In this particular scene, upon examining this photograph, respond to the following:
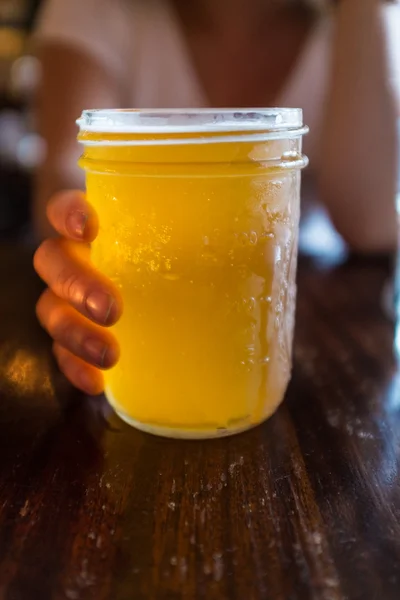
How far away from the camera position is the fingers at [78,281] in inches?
16.1

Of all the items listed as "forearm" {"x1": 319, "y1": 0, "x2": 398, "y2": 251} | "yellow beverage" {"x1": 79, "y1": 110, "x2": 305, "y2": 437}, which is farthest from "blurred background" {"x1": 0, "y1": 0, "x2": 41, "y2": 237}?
"yellow beverage" {"x1": 79, "y1": 110, "x2": 305, "y2": 437}

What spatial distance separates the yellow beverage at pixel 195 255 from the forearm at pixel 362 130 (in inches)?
27.4

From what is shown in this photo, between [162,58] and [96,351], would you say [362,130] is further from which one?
[96,351]

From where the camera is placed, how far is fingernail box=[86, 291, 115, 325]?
407 millimetres

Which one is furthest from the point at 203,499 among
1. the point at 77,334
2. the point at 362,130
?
the point at 362,130

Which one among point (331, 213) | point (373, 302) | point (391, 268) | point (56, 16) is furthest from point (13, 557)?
point (56, 16)

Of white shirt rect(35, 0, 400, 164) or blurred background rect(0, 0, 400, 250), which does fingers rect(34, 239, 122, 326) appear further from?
blurred background rect(0, 0, 400, 250)

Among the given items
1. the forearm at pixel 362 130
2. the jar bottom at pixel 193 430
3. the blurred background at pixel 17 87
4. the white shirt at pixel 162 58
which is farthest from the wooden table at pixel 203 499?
the blurred background at pixel 17 87

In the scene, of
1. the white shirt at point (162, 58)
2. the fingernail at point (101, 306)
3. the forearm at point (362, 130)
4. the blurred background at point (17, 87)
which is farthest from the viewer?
the blurred background at point (17, 87)

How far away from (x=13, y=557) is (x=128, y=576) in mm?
64

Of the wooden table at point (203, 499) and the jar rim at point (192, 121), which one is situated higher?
the jar rim at point (192, 121)

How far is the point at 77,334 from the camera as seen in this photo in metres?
0.46

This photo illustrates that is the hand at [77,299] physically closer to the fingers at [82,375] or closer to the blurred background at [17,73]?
the fingers at [82,375]

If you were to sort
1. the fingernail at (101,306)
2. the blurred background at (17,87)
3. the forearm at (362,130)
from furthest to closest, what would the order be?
the blurred background at (17,87), the forearm at (362,130), the fingernail at (101,306)
